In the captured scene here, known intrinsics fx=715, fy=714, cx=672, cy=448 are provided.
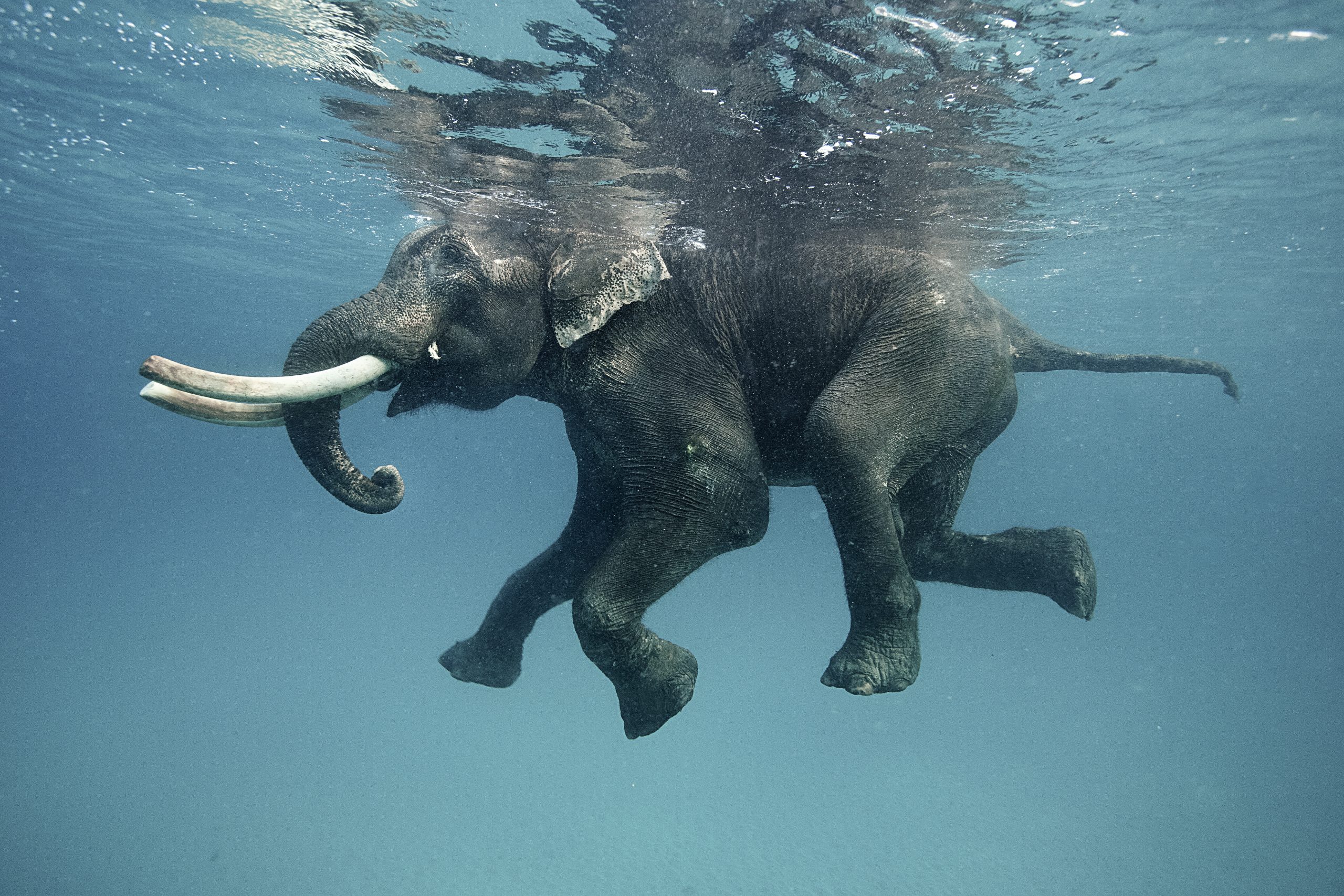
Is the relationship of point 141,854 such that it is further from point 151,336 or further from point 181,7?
point 151,336

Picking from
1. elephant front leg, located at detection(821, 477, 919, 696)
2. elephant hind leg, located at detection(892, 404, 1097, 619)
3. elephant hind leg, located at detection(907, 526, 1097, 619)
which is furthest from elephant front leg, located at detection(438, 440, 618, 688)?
elephant hind leg, located at detection(907, 526, 1097, 619)

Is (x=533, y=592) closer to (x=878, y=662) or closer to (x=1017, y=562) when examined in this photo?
(x=878, y=662)

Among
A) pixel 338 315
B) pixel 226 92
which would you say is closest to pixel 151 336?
pixel 226 92

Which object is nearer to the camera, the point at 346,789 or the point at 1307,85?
the point at 1307,85

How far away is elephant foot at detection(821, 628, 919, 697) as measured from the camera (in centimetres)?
293

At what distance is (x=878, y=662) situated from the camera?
2975 millimetres

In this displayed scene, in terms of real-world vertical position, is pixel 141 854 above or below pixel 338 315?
below

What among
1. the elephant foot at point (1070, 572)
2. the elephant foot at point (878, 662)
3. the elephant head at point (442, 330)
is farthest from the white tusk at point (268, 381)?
the elephant foot at point (1070, 572)

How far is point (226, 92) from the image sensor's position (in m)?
8.18

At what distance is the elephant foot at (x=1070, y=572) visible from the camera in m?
3.72

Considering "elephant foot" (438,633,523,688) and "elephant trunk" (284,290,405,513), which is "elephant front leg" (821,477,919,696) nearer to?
"elephant trunk" (284,290,405,513)

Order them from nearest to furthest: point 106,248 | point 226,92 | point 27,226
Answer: point 226,92 < point 27,226 < point 106,248

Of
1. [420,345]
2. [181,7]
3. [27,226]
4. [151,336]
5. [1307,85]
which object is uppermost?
[1307,85]

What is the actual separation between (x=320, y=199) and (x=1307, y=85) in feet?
45.8
